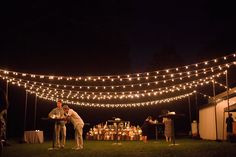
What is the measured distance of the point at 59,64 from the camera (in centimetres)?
3125

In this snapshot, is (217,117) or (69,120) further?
(217,117)

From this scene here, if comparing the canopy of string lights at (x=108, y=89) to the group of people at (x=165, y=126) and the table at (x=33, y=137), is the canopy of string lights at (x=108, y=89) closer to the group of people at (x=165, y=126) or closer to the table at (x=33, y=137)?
the group of people at (x=165, y=126)

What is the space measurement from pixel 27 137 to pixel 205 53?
26.0 metres

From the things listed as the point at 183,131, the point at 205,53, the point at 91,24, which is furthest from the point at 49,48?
the point at 205,53

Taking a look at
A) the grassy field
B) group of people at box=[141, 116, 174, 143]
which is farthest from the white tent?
the grassy field

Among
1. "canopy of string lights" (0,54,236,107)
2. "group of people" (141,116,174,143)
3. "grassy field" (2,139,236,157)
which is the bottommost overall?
"grassy field" (2,139,236,157)

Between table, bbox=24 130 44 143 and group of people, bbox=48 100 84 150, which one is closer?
group of people, bbox=48 100 84 150

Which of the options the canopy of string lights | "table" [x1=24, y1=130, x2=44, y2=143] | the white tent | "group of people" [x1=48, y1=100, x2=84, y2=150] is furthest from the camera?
the canopy of string lights

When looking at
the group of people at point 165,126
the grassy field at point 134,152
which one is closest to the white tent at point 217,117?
the group of people at point 165,126

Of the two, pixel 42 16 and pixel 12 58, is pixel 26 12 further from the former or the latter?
pixel 12 58

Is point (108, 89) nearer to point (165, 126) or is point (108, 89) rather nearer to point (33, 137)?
point (33, 137)

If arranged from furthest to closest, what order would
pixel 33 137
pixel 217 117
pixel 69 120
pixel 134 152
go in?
1. pixel 217 117
2. pixel 33 137
3. pixel 69 120
4. pixel 134 152

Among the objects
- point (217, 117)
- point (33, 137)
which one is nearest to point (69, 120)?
point (33, 137)

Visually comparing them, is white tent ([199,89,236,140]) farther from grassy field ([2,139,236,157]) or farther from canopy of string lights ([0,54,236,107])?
grassy field ([2,139,236,157])
